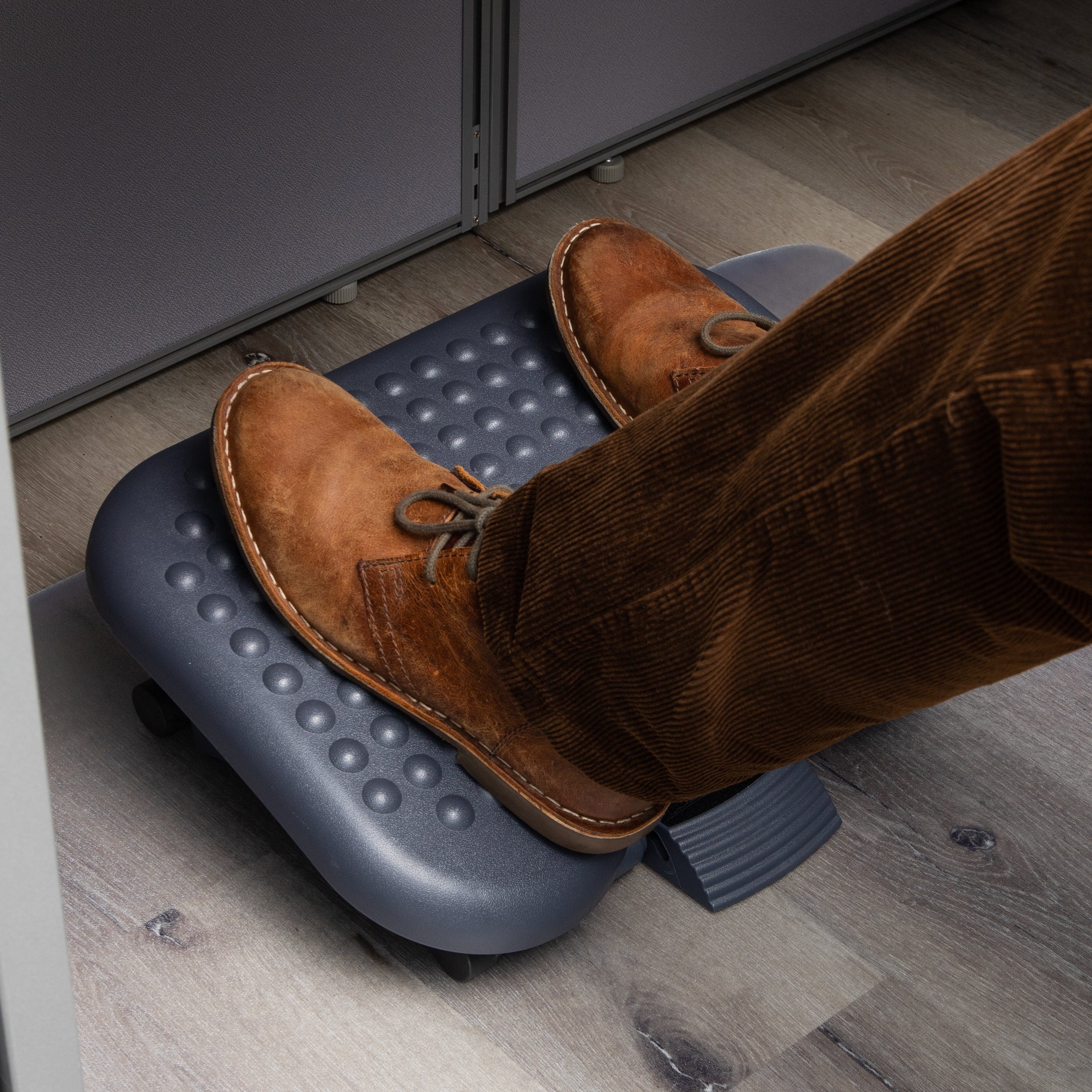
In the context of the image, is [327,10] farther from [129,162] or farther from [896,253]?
[896,253]

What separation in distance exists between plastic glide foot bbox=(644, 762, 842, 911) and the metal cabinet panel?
0.72 m

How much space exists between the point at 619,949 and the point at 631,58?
0.89 meters

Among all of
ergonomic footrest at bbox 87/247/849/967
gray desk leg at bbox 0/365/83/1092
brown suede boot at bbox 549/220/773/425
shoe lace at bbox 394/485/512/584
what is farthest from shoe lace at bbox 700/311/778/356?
gray desk leg at bbox 0/365/83/1092

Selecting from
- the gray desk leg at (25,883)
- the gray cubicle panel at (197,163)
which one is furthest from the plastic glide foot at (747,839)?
the gray cubicle panel at (197,163)

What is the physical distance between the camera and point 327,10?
1071 mm

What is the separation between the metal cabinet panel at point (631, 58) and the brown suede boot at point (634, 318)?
33 centimetres

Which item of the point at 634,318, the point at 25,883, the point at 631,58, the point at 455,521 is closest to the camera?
the point at 25,883

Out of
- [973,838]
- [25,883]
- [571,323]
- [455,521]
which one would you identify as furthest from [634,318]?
[25,883]

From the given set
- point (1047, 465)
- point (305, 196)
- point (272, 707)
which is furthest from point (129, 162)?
point (1047, 465)

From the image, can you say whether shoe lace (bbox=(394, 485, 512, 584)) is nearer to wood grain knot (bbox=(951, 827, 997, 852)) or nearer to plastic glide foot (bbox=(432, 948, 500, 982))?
plastic glide foot (bbox=(432, 948, 500, 982))

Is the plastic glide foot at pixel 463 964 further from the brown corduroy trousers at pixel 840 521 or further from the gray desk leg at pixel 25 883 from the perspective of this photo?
the gray desk leg at pixel 25 883

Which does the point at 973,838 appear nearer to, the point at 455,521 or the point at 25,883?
the point at 455,521

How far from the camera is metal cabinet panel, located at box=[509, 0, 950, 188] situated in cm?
127

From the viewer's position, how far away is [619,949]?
2.76ft
